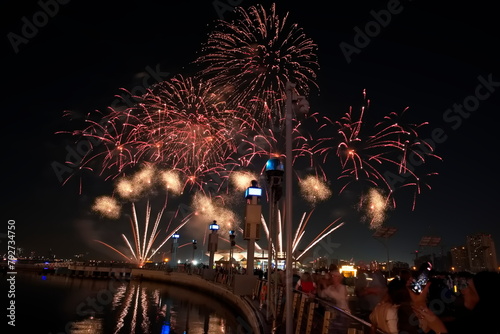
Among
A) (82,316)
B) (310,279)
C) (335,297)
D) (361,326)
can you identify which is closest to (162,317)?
(82,316)

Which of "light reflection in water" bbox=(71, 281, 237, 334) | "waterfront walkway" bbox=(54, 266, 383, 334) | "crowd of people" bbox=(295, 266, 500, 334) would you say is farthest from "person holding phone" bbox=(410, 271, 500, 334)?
"light reflection in water" bbox=(71, 281, 237, 334)

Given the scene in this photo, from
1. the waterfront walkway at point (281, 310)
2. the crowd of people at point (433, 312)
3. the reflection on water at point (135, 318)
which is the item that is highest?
the crowd of people at point (433, 312)

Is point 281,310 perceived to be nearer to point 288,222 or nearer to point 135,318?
point 288,222

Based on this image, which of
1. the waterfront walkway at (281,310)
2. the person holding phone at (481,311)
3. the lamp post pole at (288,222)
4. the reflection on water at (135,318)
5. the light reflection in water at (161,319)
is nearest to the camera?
the person holding phone at (481,311)

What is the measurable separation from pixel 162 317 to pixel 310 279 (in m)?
12.8

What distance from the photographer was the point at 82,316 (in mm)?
22453

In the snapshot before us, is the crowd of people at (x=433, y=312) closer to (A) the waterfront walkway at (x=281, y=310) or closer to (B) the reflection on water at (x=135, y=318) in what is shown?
(A) the waterfront walkway at (x=281, y=310)

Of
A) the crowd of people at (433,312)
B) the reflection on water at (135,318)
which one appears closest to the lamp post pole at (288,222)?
the crowd of people at (433,312)

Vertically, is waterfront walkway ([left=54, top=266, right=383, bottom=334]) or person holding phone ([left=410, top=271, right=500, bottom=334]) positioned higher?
person holding phone ([left=410, top=271, right=500, bottom=334])

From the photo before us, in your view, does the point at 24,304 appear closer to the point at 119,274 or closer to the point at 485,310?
the point at 485,310

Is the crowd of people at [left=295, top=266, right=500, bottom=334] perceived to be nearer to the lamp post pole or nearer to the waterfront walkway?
the waterfront walkway

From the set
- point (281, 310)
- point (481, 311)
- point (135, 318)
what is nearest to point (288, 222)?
point (481, 311)

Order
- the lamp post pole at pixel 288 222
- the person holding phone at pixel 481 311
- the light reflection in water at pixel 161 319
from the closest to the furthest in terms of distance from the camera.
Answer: the person holding phone at pixel 481 311
the lamp post pole at pixel 288 222
the light reflection in water at pixel 161 319

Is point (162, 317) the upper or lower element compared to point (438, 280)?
lower
